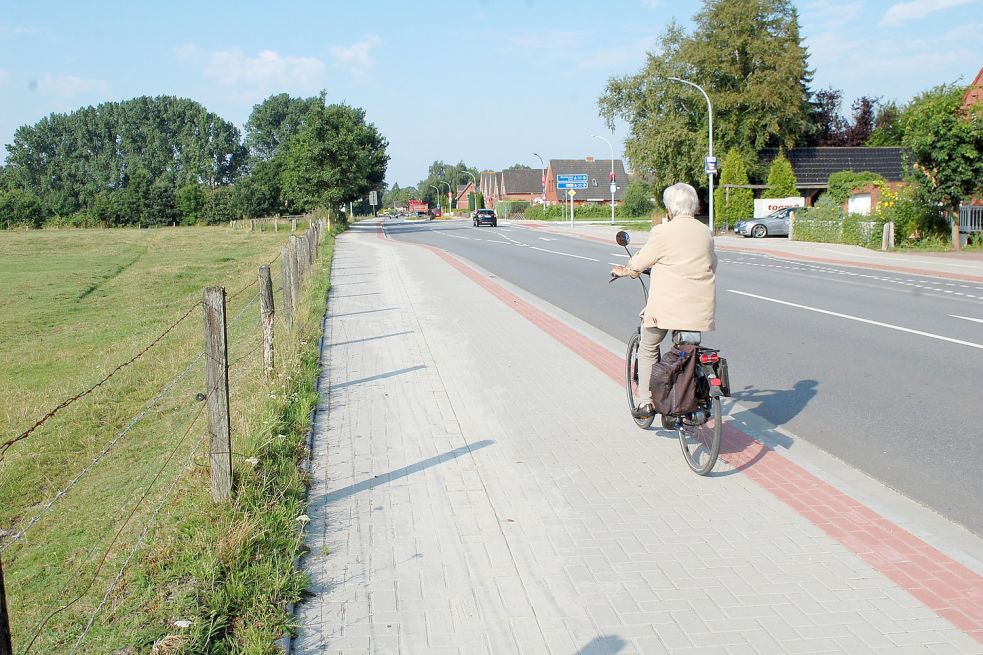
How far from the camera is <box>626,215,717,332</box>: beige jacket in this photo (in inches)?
219

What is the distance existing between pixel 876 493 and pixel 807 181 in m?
Result: 50.2

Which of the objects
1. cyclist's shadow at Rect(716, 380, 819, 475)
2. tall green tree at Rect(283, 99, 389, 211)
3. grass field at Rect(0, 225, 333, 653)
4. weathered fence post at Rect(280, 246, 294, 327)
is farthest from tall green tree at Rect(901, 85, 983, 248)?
tall green tree at Rect(283, 99, 389, 211)

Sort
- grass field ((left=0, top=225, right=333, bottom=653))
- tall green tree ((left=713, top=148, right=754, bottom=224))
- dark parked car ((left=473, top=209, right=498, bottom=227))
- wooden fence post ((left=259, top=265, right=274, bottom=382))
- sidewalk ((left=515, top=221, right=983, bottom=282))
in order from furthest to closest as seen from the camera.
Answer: dark parked car ((left=473, top=209, right=498, bottom=227))
tall green tree ((left=713, top=148, right=754, bottom=224))
sidewalk ((left=515, top=221, right=983, bottom=282))
wooden fence post ((left=259, top=265, right=274, bottom=382))
grass field ((left=0, top=225, right=333, bottom=653))

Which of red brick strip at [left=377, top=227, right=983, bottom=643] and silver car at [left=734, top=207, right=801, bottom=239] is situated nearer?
red brick strip at [left=377, top=227, right=983, bottom=643]

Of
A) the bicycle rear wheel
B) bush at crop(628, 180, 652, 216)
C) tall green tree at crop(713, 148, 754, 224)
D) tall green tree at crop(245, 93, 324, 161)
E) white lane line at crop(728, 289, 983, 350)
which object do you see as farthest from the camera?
tall green tree at crop(245, 93, 324, 161)

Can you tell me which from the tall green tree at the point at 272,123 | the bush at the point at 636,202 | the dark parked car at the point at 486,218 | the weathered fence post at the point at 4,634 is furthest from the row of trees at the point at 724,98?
the tall green tree at the point at 272,123

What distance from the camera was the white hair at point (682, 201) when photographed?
5.58 m

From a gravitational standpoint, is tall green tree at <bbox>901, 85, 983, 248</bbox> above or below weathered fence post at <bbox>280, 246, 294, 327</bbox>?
above

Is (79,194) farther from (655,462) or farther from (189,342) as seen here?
(655,462)

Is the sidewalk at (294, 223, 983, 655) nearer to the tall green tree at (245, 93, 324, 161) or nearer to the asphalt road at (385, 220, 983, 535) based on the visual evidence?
the asphalt road at (385, 220, 983, 535)

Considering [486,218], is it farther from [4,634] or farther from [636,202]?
[4,634]

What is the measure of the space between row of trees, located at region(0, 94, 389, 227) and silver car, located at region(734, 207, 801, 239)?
50803 millimetres

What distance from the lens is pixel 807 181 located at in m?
51.7

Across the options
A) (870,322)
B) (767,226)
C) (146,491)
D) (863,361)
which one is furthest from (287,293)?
(767,226)
